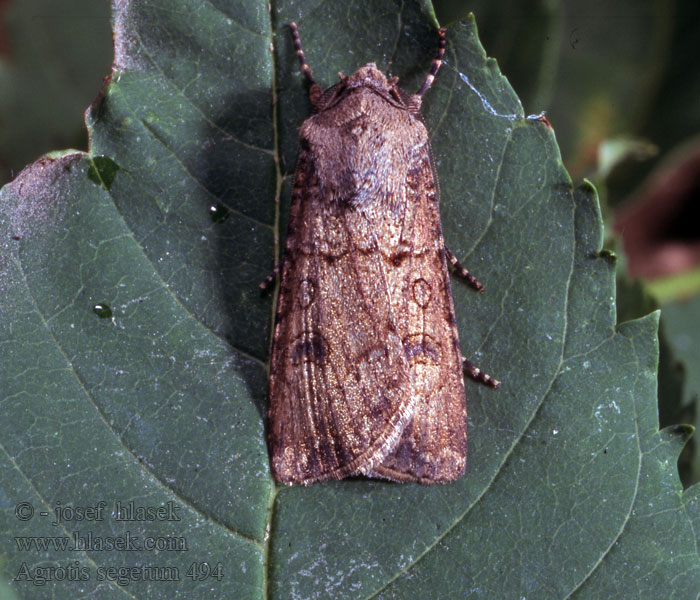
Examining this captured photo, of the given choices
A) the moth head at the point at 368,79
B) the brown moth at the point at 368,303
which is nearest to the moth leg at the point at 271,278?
the brown moth at the point at 368,303

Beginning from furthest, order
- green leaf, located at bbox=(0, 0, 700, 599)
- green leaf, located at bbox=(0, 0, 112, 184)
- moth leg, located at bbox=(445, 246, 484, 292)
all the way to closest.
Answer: green leaf, located at bbox=(0, 0, 112, 184)
moth leg, located at bbox=(445, 246, 484, 292)
green leaf, located at bbox=(0, 0, 700, 599)

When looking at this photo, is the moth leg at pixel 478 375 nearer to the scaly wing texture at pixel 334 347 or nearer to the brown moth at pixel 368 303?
the brown moth at pixel 368 303

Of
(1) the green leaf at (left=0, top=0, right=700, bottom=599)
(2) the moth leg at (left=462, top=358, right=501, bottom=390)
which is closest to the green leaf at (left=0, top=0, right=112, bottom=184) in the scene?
(1) the green leaf at (left=0, top=0, right=700, bottom=599)

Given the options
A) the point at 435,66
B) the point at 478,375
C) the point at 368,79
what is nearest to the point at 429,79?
the point at 435,66

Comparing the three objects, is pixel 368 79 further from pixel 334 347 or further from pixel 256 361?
pixel 256 361

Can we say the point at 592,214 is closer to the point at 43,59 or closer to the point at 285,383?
the point at 285,383

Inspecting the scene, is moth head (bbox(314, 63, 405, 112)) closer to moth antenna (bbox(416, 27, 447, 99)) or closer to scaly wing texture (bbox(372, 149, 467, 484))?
moth antenna (bbox(416, 27, 447, 99))
